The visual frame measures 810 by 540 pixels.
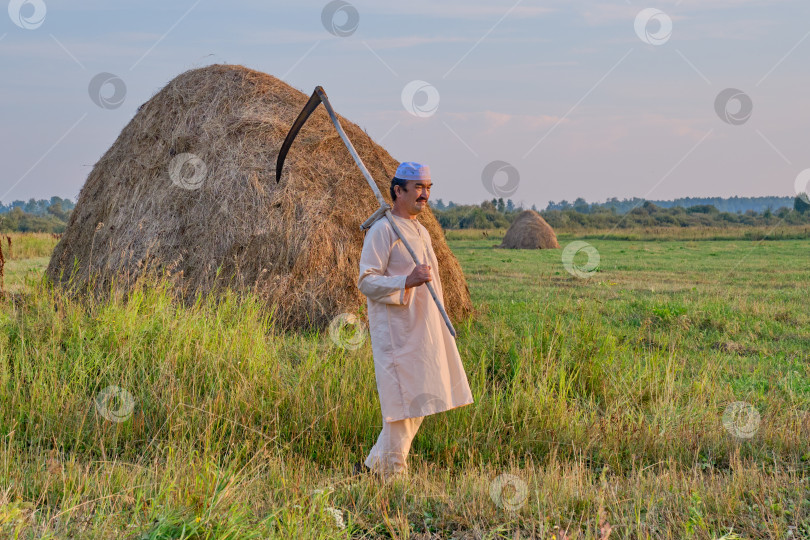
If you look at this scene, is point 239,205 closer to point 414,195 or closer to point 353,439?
point 353,439

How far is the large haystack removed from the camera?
7621 millimetres

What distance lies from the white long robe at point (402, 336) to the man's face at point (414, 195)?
0.10 m

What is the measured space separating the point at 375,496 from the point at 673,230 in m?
38.7

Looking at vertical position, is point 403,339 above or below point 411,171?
below

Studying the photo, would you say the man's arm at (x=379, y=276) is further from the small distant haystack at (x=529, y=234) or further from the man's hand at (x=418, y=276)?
the small distant haystack at (x=529, y=234)

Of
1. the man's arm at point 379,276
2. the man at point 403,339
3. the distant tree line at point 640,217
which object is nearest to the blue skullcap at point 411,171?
the man at point 403,339

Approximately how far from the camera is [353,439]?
460cm

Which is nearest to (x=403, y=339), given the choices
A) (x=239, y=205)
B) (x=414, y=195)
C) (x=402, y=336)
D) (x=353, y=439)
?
(x=402, y=336)

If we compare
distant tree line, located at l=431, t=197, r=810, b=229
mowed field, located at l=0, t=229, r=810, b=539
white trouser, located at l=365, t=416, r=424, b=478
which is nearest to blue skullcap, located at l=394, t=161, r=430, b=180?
white trouser, located at l=365, t=416, r=424, b=478

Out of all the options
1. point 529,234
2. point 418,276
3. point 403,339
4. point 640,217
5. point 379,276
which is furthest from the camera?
point 640,217

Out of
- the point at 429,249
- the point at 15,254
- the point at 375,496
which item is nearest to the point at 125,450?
the point at 375,496

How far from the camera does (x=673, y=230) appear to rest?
38938mm

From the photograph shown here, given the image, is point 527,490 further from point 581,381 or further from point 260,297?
point 260,297

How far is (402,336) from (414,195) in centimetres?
81
